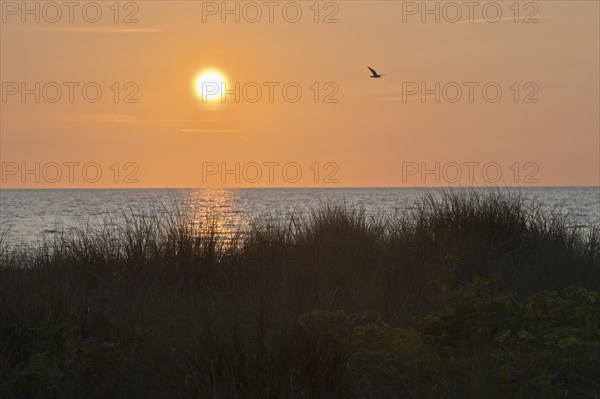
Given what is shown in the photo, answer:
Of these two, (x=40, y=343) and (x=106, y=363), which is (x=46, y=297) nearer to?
(x=40, y=343)

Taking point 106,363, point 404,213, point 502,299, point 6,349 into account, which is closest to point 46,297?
point 6,349

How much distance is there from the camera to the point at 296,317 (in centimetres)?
642

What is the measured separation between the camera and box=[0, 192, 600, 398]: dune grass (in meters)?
5.16

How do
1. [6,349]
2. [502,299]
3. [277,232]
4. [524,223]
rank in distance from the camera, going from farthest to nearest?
[524,223]
[277,232]
[502,299]
[6,349]

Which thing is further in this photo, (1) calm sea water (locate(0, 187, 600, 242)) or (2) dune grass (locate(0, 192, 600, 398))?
(1) calm sea water (locate(0, 187, 600, 242))

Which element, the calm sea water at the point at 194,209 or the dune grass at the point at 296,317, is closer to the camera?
the dune grass at the point at 296,317

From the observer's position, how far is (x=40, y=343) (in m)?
5.94

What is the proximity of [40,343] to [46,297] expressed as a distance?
109 centimetres

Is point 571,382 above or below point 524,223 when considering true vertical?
below

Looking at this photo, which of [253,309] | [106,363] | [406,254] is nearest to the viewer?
[106,363]

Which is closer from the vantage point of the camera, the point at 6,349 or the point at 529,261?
the point at 6,349

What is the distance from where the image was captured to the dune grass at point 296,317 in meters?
5.16

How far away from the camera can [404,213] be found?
1323 cm

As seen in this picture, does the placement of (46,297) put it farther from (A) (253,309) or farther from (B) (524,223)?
(B) (524,223)
